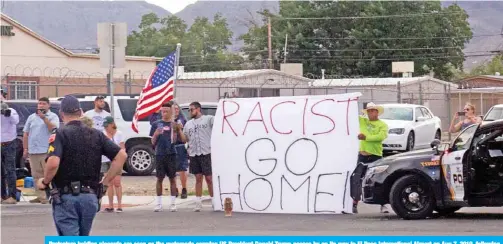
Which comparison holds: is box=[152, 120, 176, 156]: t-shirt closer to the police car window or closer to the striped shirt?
the striped shirt

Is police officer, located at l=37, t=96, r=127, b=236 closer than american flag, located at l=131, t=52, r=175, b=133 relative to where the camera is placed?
Yes

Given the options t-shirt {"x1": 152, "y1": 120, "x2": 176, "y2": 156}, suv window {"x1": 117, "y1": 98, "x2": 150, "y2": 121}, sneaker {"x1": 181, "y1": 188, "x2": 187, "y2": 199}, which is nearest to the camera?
t-shirt {"x1": 152, "y1": 120, "x2": 176, "y2": 156}

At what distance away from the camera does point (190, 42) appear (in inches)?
4173

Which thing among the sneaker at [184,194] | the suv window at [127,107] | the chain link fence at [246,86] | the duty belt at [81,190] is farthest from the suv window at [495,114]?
the duty belt at [81,190]

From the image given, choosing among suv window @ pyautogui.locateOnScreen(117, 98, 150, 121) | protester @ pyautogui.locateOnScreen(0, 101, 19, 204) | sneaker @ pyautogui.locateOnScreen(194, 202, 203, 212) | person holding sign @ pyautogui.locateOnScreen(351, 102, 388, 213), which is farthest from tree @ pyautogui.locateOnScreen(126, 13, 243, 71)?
person holding sign @ pyautogui.locateOnScreen(351, 102, 388, 213)

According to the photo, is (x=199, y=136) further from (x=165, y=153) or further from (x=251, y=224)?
(x=251, y=224)

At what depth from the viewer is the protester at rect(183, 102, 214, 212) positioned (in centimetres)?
1656

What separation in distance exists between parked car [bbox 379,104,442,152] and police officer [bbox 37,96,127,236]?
21.0 metres

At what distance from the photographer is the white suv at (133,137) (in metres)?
23.6

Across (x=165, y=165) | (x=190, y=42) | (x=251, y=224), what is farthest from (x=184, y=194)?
(x=190, y=42)

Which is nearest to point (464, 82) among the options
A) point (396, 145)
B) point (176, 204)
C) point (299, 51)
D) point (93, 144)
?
point (299, 51)

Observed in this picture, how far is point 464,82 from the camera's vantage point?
68.9m

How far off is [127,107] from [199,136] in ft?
24.7

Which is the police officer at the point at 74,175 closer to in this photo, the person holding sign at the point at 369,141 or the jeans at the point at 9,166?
the person holding sign at the point at 369,141
